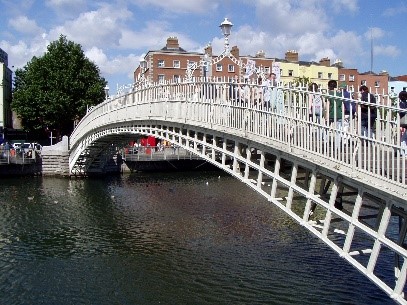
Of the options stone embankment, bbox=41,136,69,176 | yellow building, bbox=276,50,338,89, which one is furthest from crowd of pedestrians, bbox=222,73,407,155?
yellow building, bbox=276,50,338,89

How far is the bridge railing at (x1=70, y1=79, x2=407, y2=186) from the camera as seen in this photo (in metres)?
8.59

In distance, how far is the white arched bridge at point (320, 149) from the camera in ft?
28.0

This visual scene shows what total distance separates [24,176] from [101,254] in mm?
25753

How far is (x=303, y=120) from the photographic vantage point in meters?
10.5

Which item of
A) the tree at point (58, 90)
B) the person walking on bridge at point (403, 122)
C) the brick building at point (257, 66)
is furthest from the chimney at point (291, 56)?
the person walking on bridge at point (403, 122)

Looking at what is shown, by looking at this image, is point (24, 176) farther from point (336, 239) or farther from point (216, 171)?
point (336, 239)

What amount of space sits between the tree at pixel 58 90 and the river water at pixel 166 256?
2313cm

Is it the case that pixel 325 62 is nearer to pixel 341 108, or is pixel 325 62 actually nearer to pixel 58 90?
pixel 58 90

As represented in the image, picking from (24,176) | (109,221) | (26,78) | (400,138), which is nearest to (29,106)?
(26,78)

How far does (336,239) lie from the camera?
17.2m

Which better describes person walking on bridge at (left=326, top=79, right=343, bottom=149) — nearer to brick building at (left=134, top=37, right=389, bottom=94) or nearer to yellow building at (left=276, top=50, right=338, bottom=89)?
brick building at (left=134, top=37, right=389, bottom=94)

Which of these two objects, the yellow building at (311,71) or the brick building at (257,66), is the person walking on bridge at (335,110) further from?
the yellow building at (311,71)

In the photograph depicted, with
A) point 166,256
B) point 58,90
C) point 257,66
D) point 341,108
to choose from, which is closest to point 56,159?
point 58,90

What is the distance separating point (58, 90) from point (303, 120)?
1680 inches
